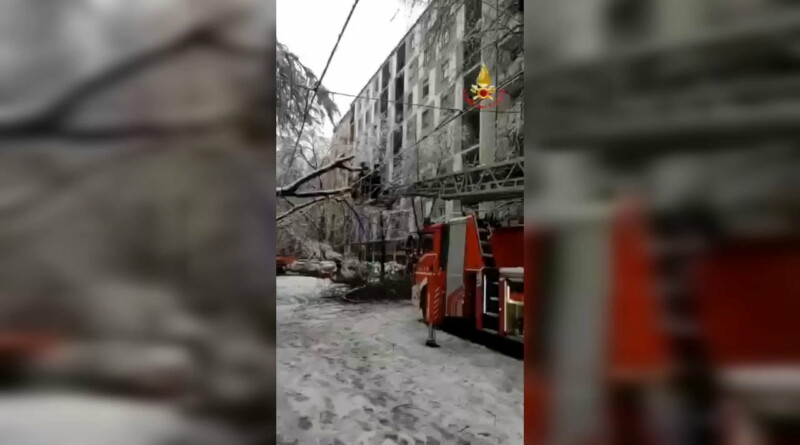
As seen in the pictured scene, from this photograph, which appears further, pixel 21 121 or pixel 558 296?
pixel 21 121

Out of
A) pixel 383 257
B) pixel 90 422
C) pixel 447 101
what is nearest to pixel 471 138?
pixel 447 101

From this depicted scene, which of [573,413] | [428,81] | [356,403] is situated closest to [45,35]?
[428,81]

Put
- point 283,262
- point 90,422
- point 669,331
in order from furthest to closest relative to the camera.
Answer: point 283,262 → point 90,422 → point 669,331

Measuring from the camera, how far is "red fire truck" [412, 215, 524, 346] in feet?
3.05

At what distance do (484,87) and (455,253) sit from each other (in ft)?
1.16

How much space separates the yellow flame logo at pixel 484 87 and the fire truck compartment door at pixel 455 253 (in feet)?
0.87

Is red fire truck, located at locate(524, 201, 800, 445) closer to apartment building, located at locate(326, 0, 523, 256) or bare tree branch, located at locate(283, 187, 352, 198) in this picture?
apartment building, located at locate(326, 0, 523, 256)

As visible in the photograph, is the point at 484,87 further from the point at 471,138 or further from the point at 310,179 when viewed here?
the point at 310,179

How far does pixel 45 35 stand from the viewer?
36.6 inches

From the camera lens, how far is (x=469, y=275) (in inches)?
40.6

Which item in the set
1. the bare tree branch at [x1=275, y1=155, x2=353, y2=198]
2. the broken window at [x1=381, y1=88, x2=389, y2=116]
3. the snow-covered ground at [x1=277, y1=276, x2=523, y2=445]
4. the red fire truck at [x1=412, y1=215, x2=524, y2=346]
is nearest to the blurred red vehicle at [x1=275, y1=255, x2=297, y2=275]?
the snow-covered ground at [x1=277, y1=276, x2=523, y2=445]

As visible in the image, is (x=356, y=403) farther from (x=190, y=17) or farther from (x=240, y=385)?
(x=190, y=17)

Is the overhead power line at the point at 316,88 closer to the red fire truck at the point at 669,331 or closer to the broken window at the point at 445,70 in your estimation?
the broken window at the point at 445,70

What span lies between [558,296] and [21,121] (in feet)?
3.47
